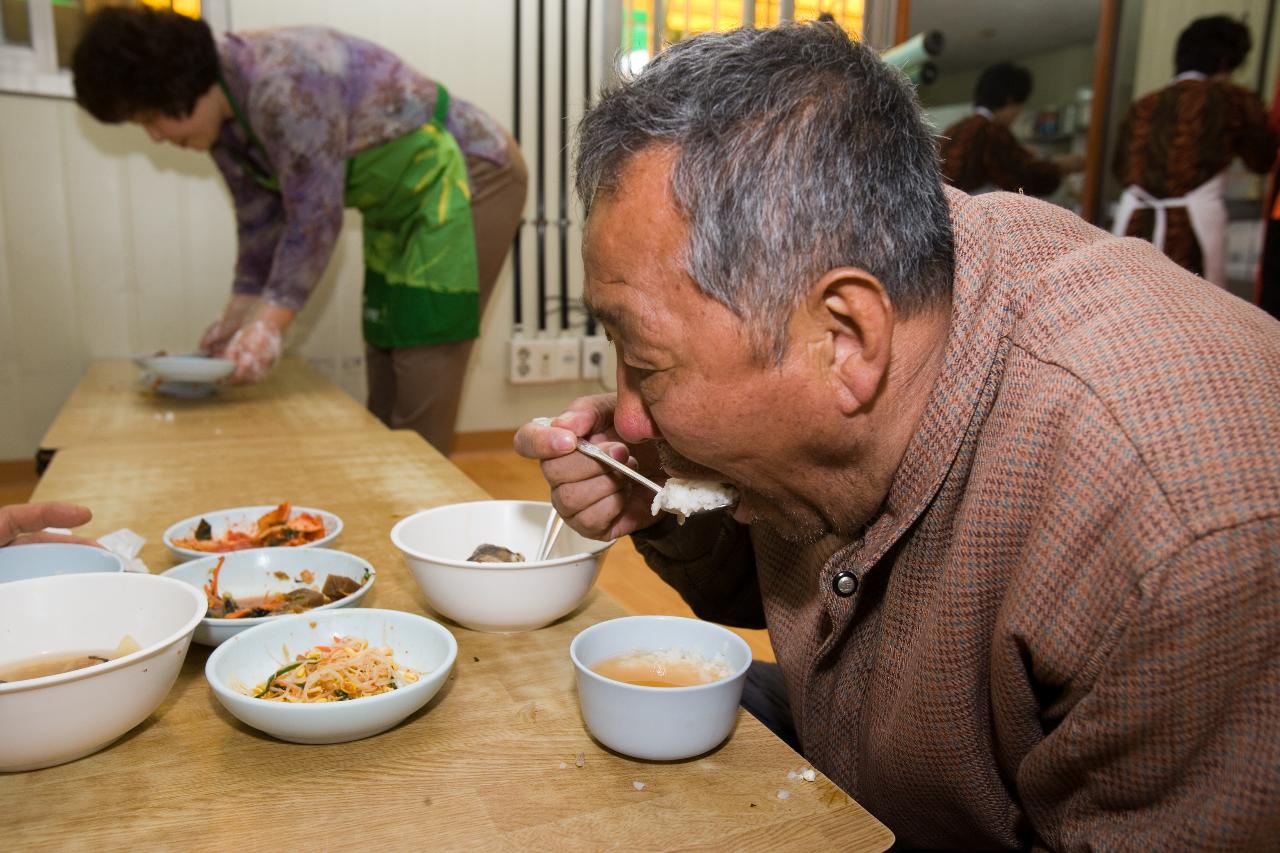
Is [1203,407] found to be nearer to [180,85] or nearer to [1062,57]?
[180,85]

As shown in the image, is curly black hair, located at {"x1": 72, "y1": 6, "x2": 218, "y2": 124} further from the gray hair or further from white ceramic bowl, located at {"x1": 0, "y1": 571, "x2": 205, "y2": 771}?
the gray hair

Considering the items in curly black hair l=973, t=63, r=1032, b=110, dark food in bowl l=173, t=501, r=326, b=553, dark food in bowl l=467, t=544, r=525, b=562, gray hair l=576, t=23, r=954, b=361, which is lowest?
dark food in bowl l=173, t=501, r=326, b=553

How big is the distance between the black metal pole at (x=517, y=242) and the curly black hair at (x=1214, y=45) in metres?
2.70

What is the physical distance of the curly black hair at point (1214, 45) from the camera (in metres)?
3.76

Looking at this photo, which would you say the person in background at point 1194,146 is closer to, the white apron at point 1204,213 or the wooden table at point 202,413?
the white apron at point 1204,213

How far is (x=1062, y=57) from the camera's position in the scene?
4.64 metres

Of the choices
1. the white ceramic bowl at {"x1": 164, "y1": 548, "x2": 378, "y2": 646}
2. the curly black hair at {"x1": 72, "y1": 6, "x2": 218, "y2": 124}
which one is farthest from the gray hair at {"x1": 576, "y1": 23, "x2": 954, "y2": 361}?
the curly black hair at {"x1": 72, "y1": 6, "x2": 218, "y2": 124}

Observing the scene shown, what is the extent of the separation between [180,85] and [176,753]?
222 centimetres

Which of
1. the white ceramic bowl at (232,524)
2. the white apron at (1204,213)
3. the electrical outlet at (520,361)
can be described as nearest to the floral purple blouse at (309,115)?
the white ceramic bowl at (232,524)

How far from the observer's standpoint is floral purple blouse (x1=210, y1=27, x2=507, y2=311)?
97.9 inches

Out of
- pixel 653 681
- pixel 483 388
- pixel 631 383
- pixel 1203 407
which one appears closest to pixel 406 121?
pixel 483 388

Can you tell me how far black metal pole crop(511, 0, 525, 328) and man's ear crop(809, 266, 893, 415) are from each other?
3239 mm

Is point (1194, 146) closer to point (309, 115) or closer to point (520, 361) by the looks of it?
point (520, 361)

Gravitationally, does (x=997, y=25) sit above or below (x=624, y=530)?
above
